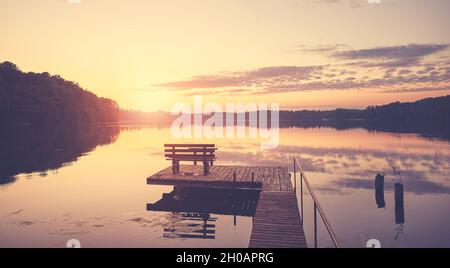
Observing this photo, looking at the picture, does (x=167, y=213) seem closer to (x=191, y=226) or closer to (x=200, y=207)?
(x=200, y=207)

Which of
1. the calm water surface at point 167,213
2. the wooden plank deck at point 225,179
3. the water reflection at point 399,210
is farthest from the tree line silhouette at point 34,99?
the water reflection at point 399,210

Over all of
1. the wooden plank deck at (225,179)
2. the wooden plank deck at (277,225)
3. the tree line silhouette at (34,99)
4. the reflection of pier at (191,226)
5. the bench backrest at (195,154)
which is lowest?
the reflection of pier at (191,226)

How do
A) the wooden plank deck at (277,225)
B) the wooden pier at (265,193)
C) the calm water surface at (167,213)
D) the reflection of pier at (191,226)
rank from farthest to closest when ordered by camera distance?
the reflection of pier at (191,226) → the calm water surface at (167,213) → the wooden pier at (265,193) → the wooden plank deck at (277,225)

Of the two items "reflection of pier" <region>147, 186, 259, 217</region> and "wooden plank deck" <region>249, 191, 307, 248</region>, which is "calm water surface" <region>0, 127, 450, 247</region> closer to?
"reflection of pier" <region>147, 186, 259, 217</region>

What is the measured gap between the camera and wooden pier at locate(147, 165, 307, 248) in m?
11.7

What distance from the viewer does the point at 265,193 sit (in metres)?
18.1

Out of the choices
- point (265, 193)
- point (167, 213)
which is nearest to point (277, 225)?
point (265, 193)

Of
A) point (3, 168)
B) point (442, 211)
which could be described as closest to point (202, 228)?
point (442, 211)

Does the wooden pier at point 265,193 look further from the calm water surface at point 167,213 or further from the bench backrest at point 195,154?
the calm water surface at point 167,213

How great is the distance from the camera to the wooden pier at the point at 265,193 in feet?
38.5

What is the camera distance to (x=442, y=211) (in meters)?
20.1

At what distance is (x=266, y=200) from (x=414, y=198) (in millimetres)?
13290
